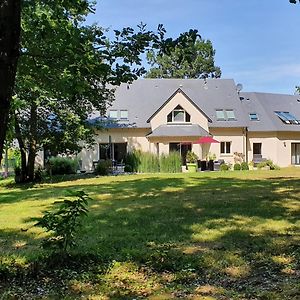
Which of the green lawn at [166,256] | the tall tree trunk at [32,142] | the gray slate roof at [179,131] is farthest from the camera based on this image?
the gray slate roof at [179,131]

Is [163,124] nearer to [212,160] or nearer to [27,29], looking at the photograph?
[212,160]

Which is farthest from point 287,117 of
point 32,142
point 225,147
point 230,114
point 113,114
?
point 32,142

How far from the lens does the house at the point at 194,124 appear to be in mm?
35375

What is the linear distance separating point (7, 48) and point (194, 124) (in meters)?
33.7

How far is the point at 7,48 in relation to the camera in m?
2.54

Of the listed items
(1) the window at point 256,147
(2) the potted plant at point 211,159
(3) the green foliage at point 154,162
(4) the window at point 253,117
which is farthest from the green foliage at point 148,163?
(4) the window at point 253,117

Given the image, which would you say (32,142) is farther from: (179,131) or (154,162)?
(179,131)

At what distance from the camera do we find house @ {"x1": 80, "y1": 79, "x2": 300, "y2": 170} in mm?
35375

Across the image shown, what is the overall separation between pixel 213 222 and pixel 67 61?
4.07 m

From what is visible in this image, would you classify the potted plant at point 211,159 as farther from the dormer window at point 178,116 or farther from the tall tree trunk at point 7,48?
the tall tree trunk at point 7,48

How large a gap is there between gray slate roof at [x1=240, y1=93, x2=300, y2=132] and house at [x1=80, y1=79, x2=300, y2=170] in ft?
0.29

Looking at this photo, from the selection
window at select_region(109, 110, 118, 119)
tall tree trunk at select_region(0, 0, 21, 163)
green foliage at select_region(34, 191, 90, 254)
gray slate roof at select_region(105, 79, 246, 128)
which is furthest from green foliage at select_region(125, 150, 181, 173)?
tall tree trunk at select_region(0, 0, 21, 163)

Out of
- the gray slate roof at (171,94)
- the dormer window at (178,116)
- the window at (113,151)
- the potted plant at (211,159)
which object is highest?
the gray slate roof at (171,94)

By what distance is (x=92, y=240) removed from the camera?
6.15 m
